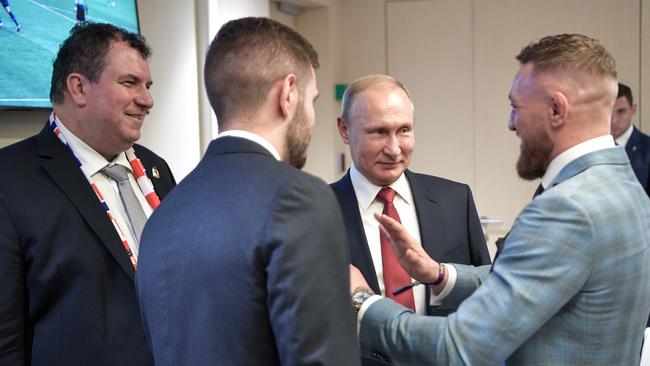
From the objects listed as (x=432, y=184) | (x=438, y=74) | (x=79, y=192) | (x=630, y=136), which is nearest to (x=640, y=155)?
(x=630, y=136)

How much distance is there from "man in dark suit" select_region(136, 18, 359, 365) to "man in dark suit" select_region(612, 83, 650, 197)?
3243 millimetres

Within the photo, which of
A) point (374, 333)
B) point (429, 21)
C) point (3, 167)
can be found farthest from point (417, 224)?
point (429, 21)

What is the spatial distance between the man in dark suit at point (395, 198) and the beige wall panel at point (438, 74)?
2.51 metres

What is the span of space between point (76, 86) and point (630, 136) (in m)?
3.28

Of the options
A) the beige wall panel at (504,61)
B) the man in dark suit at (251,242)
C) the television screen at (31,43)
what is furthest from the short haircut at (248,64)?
the beige wall panel at (504,61)

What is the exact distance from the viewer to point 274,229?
107 centimetres

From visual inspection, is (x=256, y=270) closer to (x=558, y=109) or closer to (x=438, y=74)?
(x=558, y=109)

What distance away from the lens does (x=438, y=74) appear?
4.50 meters

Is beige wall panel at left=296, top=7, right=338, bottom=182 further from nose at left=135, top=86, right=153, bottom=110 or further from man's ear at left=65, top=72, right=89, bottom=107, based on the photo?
man's ear at left=65, top=72, right=89, bottom=107

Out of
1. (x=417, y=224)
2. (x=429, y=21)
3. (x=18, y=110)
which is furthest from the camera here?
(x=429, y=21)

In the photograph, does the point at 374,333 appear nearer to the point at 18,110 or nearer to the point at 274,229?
the point at 274,229

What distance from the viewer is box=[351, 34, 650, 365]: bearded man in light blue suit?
1.32 m

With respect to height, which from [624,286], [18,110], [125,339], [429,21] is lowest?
[125,339]

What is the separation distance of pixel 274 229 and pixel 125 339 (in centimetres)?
87
